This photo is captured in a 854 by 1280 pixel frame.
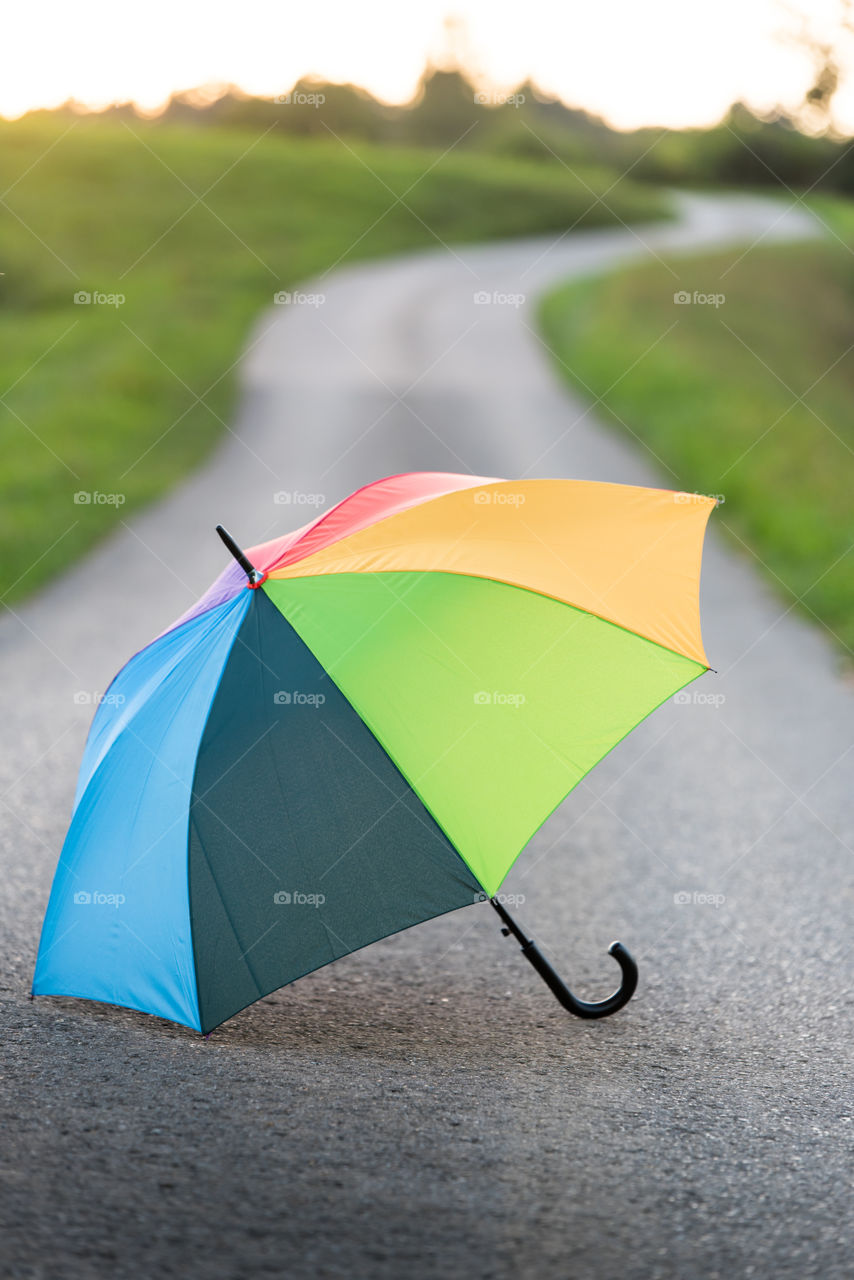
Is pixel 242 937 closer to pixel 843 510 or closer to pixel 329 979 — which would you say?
pixel 329 979

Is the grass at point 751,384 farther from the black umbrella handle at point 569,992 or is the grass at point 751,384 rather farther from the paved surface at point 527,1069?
the black umbrella handle at point 569,992

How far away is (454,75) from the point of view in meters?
62.8

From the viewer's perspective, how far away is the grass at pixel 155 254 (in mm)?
11844

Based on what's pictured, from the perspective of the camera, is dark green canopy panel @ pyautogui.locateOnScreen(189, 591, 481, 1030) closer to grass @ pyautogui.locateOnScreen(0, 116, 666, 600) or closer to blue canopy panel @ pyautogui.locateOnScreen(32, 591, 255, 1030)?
blue canopy panel @ pyautogui.locateOnScreen(32, 591, 255, 1030)

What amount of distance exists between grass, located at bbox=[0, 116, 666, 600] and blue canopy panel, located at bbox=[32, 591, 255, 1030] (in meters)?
5.59

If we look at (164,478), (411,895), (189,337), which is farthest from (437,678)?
(189,337)

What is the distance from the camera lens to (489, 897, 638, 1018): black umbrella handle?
10.8 feet

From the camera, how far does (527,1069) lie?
3117 mm

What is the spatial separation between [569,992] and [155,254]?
88.2 ft

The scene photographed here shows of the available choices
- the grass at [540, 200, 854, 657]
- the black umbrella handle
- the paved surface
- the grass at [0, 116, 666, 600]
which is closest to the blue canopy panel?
the paved surface

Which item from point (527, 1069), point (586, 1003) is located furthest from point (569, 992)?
point (527, 1069)

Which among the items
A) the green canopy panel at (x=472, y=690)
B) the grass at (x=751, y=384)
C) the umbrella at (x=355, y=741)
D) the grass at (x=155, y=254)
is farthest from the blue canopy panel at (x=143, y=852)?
the grass at (x=155, y=254)

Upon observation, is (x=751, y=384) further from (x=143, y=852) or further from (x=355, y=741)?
(x=143, y=852)

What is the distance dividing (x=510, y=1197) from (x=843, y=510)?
28.5ft
